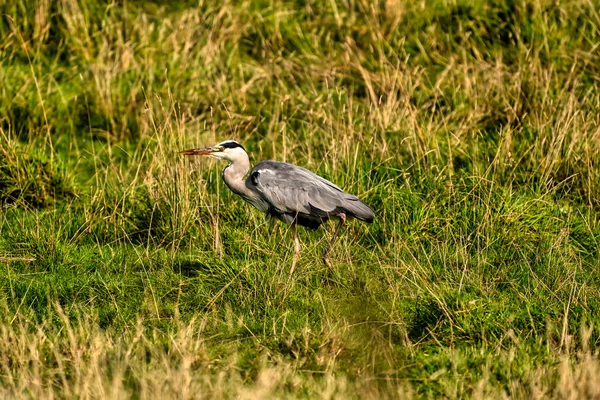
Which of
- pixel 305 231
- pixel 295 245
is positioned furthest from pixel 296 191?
pixel 305 231

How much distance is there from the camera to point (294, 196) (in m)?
6.66

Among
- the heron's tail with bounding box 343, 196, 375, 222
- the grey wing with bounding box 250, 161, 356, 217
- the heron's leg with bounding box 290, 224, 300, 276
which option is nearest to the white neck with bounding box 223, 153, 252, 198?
the grey wing with bounding box 250, 161, 356, 217

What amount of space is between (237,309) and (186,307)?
0.32 meters

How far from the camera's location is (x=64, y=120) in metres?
8.64


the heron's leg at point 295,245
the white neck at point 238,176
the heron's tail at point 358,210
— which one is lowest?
the heron's leg at point 295,245

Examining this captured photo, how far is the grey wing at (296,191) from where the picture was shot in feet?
21.7

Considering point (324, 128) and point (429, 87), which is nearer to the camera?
point (324, 128)

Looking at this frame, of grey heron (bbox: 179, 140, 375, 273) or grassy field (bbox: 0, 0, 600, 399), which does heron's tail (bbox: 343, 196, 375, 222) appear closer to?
grey heron (bbox: 179, 140, 375, 273)

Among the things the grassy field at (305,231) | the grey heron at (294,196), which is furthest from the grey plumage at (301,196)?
the grassy field at (305,231)

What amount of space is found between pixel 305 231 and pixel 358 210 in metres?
0.74

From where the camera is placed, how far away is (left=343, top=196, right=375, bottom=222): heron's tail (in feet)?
21.4

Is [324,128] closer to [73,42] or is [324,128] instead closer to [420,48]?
[420,48]

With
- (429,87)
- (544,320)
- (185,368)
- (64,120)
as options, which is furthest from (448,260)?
(64,120)

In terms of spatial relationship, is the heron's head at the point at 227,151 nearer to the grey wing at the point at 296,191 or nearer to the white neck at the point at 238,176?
A: the white neck at the point at 238,176
